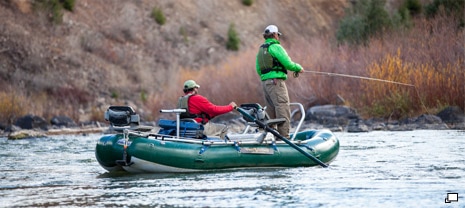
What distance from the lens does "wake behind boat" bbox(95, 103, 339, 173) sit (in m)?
13.1

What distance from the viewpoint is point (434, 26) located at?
24.2 metres

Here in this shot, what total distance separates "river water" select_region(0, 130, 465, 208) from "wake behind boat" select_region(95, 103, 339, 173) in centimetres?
16

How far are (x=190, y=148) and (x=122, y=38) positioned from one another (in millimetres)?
26688

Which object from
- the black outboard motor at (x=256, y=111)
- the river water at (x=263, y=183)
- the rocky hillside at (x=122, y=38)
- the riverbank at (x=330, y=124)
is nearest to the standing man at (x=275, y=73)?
the black outboard motor at (x=256, y=111)

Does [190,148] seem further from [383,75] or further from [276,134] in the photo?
[383,75]

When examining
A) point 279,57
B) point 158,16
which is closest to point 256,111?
point 279,57

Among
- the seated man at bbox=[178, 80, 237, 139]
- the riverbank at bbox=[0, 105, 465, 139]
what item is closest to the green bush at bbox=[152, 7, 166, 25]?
the riverbank at bbox=[0, 105, 465, 139]

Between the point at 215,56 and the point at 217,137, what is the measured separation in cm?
2676

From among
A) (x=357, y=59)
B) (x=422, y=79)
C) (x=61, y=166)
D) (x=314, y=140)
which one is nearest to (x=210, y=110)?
(x=314, y=140)

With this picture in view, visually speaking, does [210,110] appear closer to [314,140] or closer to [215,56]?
[314,140]

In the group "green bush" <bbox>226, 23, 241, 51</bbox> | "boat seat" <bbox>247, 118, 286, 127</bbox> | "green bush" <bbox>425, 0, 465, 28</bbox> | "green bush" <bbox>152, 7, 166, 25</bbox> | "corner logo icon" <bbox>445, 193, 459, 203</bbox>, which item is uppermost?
"green bush" <bbox>152, 7, 166, 25</bbox>

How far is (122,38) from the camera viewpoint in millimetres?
39469

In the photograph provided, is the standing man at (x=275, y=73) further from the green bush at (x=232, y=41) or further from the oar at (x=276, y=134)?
the green bush at (x=232, y=41)

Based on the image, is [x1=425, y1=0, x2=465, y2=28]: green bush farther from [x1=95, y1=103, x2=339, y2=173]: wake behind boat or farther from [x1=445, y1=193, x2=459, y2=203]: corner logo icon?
[x1=445, y1=193, x2=459, y2=203]: corner logo icon
